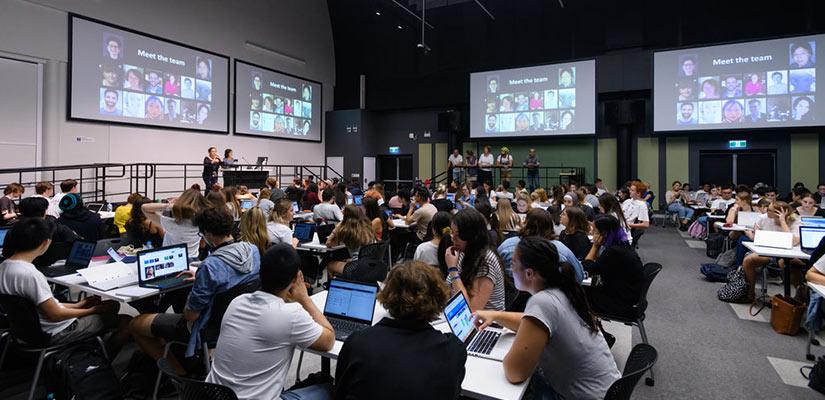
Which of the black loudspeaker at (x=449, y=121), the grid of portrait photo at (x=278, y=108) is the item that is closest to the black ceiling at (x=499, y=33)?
the black loudspeaker at (x=449, y=121)

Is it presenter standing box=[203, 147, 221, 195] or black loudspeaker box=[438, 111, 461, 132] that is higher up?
black loudspeaker box=[438, 111, 461, 132]

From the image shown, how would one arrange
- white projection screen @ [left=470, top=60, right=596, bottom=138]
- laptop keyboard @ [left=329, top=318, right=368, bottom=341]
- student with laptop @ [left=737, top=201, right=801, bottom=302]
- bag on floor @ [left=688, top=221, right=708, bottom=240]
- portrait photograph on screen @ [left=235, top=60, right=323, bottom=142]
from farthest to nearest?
portrait photograph on screen @ [left=235, top=60, right=323, bottom=142] < white projection screen @ [left=470, top=60, right=596, bottom=138] < bag on floor @ [left=688, top=221, right=708, bottom=240] < student with laptop @ [left=737, top=201, right=801, bottom=302] < laptop keyboard @ [left=329, top=318, right=368, bottom=341]

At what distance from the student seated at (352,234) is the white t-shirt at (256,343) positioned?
9.37 ft

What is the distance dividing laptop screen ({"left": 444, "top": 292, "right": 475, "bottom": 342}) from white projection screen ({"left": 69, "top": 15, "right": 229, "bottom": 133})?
37.5 feet

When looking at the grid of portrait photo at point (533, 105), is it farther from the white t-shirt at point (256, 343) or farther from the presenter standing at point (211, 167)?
the white t-shirt at point (256, 343)

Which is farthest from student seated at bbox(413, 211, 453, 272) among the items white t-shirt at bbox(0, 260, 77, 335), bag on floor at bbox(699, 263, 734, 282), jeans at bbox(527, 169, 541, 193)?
jeans at bbox(527, 169, 541, 193)

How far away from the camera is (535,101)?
45.5ft

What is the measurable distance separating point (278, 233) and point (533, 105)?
36.6ft

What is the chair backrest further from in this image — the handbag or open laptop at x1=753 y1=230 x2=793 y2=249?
open laptop at x1=753 y1=230 x2=793 y2=249

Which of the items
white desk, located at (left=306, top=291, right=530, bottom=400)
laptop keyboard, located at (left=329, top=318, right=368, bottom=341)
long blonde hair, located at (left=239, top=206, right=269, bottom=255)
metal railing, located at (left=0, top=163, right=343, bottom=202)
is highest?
metal railing, located at (left=0, top=163, right=343, bottom=202)

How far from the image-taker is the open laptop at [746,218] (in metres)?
6.55

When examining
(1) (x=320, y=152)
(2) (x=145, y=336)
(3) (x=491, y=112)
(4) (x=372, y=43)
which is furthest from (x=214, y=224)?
(4) (x=372, y=43)

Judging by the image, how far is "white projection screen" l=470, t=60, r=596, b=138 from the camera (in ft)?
43.2

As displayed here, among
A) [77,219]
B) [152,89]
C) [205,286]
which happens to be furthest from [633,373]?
[152,89]
